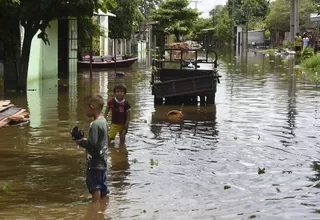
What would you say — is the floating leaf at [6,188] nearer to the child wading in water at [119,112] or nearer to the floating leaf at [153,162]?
the floating leaf at [153,162]

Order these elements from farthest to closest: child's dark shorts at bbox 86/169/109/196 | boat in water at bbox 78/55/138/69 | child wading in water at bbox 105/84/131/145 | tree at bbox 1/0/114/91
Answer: boat in water at bbox 78/55/138/69, tree at bbox 1/0/114/91, child wading in water at bbox 105/84/131/145, child's dark shorts at bbox 86/169/109/196

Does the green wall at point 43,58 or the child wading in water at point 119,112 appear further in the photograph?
the green wall at point 43,58

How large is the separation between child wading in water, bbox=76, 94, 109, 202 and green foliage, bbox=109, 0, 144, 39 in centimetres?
3727

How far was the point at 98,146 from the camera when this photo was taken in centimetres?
680

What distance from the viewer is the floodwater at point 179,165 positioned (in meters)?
6.92

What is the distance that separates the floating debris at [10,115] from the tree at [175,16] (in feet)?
201

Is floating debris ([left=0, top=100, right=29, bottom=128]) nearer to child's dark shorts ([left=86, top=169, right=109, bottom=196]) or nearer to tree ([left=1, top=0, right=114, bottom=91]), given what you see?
tree ([left=1, top=0, right=114, bottom=91])

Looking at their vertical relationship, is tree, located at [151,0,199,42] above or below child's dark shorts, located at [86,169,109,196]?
above

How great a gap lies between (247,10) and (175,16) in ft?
53.3

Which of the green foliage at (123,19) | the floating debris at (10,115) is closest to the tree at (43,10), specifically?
the floating debris at (10,115)

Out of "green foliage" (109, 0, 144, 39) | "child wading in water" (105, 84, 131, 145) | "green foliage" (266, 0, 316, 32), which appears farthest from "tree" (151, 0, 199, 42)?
"child wading in water" (105, 84, 131, 145)

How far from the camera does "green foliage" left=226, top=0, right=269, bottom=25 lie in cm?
8931

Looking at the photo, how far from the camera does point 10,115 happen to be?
13.0 metres

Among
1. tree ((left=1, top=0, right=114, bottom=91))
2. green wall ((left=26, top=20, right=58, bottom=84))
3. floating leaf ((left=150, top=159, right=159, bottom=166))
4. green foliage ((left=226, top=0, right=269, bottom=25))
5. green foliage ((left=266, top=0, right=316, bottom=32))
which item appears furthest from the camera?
green foliage ((left=226, top=0, right=269, bottom=25))
